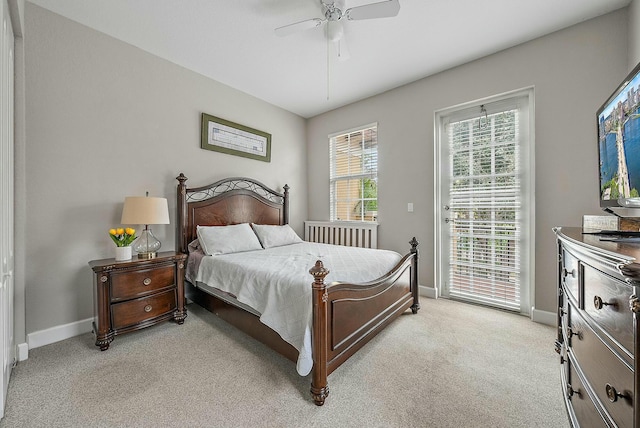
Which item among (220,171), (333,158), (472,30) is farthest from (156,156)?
(472,30)

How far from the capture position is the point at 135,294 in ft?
7.47

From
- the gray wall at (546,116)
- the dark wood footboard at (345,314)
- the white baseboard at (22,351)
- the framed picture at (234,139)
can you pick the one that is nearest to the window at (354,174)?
the gray wall at (546,116)

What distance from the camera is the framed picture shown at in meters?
3.28

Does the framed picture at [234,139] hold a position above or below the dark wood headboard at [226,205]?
above

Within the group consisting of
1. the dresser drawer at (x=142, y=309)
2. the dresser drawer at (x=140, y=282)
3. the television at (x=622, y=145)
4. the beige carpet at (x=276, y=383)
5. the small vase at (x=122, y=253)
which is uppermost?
the television at (x=622, y=145)

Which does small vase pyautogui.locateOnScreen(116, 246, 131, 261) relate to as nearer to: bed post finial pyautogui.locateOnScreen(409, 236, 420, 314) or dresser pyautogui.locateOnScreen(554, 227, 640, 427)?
bed post finial pyautogui.locateOnScreen(409, 236, 420, 314)

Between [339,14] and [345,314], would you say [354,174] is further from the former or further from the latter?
[345,314]

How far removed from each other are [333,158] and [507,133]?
2390 millimetres

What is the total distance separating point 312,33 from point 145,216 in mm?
2325

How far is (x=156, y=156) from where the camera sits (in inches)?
112

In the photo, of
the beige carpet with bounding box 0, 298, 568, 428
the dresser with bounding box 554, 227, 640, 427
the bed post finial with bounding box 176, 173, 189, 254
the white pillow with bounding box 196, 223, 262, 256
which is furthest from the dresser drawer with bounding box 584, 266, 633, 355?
the bed post finial with bounding box 176, 173, 189, 254

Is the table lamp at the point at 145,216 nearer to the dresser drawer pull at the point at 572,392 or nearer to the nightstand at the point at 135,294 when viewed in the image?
the nightstand at the point at 135,294

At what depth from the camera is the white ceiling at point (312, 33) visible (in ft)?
7.10

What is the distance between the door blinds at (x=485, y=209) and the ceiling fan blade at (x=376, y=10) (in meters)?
1.78
